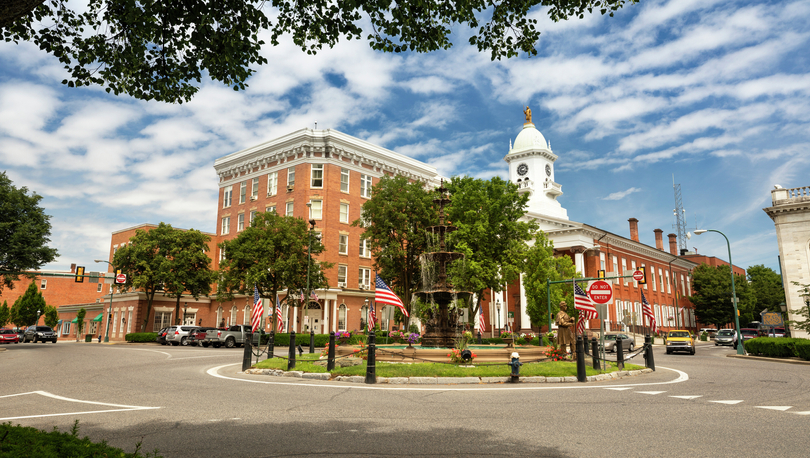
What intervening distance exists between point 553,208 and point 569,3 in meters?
62.8

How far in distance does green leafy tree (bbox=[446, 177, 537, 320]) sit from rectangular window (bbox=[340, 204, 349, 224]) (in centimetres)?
1471

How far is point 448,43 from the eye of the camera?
8.85m

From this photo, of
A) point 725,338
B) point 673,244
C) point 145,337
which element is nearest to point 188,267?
point 145,337

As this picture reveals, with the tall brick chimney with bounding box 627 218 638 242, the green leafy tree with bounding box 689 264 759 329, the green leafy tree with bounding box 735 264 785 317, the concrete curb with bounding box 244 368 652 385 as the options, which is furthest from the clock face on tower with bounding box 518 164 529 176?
the concrete curb with bounding box 244 368 652 385

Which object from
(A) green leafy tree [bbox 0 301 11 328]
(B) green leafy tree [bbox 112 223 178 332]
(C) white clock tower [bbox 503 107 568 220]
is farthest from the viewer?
(A) green leafy tree [bbox 0 301 11 328]

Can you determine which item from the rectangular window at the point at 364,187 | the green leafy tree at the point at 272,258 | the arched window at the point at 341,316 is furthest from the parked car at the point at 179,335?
the rectangular window at the point at 364,187

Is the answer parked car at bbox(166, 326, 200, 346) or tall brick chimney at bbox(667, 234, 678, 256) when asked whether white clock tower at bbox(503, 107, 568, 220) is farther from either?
parked car at bbox(166, 326, 200, 346)

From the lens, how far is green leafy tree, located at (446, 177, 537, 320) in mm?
36297

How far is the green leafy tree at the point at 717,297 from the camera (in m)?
71.9

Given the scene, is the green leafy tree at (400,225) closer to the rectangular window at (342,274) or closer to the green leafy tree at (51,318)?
the rectangular window at (342,274)

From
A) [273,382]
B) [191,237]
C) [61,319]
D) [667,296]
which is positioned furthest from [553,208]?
[61,319]

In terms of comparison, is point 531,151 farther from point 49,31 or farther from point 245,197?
point 49,31

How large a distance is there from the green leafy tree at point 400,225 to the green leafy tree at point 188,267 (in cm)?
1836

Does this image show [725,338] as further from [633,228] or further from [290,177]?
[290,177]
